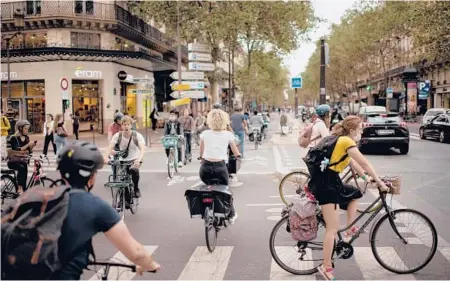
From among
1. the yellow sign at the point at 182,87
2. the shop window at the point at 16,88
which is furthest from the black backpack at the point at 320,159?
the shop window at the point at 16,88

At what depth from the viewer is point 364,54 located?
194 feet

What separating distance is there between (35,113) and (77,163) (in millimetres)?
33254

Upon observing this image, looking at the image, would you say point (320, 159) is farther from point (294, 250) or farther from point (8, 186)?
point (8, 186)

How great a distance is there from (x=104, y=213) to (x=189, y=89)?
21845mm

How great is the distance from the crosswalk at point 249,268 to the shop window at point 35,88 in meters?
29.4

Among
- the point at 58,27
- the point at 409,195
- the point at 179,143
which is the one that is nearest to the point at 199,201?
the point at 409,195

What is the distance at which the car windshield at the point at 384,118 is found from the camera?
19.3m

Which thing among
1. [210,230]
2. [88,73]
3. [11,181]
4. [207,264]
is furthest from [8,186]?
[88,73]

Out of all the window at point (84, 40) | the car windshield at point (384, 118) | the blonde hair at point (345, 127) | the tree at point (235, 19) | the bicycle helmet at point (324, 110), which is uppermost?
the tree at point (235, 19)

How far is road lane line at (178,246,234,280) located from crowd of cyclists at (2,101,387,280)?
0.75m

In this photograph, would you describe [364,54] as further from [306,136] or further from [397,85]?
[306,136]

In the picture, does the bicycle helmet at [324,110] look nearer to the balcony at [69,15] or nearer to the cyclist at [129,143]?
the cyclist at [129,143]

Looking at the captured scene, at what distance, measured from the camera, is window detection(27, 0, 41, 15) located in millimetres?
32969

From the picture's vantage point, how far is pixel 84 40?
109ft
